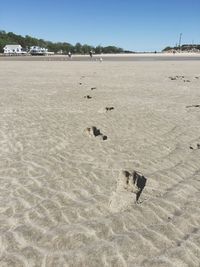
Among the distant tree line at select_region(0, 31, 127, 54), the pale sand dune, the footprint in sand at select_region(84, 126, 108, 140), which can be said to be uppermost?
the pale sand dune

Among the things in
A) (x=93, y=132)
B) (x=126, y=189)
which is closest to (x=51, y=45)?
(x=93, y=132)

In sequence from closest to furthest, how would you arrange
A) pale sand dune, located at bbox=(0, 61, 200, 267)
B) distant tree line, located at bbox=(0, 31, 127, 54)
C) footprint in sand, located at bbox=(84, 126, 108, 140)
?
1. pale sand dune, located at bbox=(0, 61, 200, 267)
2. footprint in sand, located at bbox=(84, 126, 108, 140)
3. distant tree line, located at bbox=(0, 31, 127, 54)

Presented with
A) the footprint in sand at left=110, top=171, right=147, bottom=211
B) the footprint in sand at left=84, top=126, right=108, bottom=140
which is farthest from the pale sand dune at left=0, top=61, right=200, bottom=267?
the footprint in sand at left=84, top=126, right=108, bottom=140

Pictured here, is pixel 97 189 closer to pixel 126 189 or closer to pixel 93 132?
pixel 126 189

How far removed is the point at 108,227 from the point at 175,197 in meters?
1.13

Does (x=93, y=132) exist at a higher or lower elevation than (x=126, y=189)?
lower

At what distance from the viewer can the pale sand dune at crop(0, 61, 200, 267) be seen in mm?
3805

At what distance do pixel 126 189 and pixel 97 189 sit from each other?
0.39 metres

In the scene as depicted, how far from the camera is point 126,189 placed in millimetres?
5320

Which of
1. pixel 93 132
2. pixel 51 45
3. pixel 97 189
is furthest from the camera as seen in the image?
pixel 51 45

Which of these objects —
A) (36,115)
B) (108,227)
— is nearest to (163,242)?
(108,227)

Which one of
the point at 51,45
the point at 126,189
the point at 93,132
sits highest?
the point at 126,189

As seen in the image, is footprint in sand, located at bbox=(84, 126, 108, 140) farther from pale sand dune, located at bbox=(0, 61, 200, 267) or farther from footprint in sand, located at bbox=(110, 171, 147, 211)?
footprint in sand, located at bbox=(110, 171, 147, 211)

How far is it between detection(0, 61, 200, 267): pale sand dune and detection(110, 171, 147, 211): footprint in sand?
2cm
